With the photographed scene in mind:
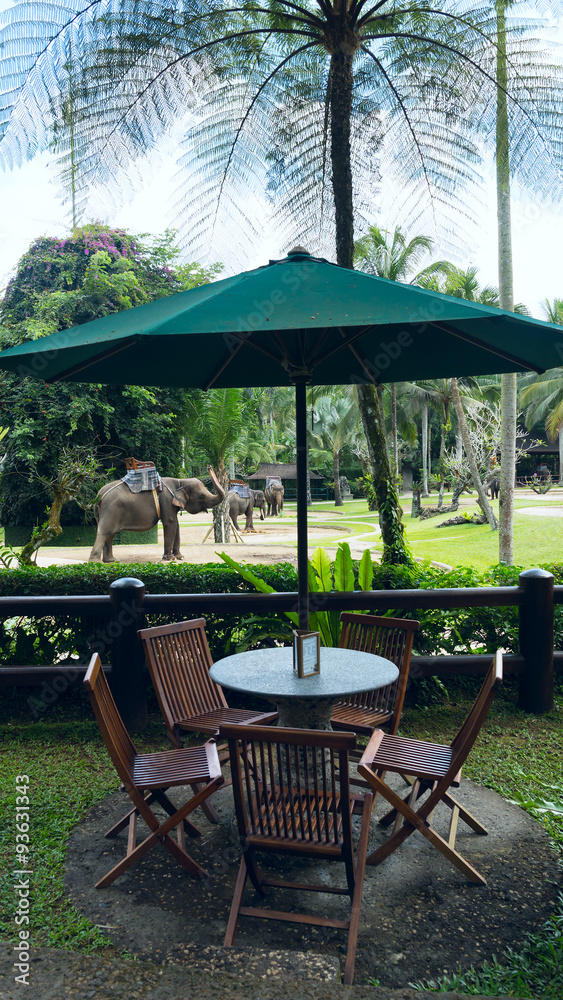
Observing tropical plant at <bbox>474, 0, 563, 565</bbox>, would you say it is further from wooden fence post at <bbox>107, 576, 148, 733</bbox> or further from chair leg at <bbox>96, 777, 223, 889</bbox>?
chair leg at <bbox>96, 777, 223, 889</bbox>

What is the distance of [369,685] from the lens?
9.90 ft

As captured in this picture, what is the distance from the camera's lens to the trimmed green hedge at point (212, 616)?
5.15 m

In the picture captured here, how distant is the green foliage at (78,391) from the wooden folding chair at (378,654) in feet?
47.6

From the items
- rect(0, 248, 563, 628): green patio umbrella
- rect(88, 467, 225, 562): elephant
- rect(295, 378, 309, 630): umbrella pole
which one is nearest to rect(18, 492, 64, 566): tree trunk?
rect(88, 467, 225, 562): elephant

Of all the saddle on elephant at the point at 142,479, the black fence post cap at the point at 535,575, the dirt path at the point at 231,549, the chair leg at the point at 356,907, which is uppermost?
the saddle on elephant at the point at 142,479

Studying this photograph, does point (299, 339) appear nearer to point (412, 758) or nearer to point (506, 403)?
point (412, 758)

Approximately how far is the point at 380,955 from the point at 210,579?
321 centimetres

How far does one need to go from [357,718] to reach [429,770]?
2.69 feet

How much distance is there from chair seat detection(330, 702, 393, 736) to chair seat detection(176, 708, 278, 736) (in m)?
0.36

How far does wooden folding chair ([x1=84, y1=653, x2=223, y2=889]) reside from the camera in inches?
107

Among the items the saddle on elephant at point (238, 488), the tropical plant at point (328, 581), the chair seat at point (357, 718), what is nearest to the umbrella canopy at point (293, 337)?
the tropical plant at point (328, 581)

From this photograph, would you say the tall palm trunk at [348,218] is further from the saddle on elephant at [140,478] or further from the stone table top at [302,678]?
the saddle on elephant at [140,478]

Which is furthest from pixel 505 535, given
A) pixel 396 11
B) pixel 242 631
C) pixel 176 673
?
pixel 176 673

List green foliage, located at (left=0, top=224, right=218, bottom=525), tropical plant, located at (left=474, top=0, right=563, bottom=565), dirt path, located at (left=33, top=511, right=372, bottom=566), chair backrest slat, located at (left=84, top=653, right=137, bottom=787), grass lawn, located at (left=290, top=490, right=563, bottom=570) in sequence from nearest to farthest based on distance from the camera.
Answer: chair backrest slat, located at (left=84, top=653, right=137, bottom=787) < tropical plant, located at (left=474, top=0, right=563, bottom=565) < grass lawn, located at (left=290, top=490, right=563, bottom=570) < dirt path, located at (left=33, top=511, right=372, bottom=566) < green foliage, located at (left=0, top=224, right=218, bottom=525)
